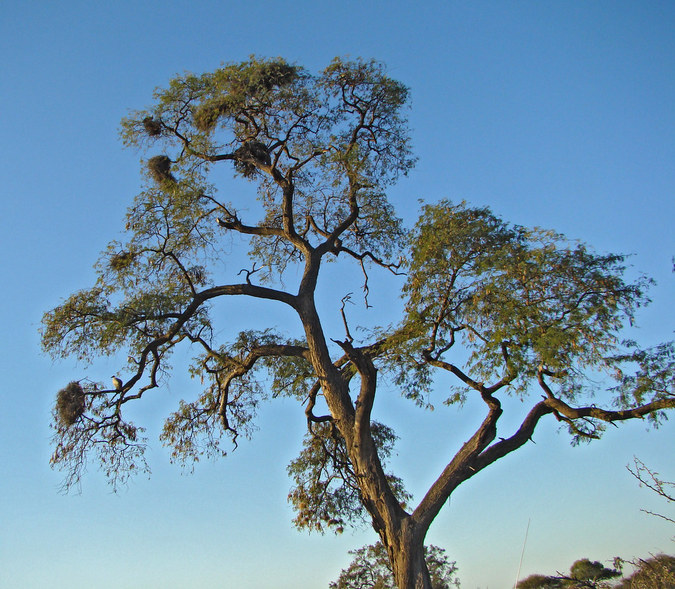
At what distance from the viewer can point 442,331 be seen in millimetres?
9812

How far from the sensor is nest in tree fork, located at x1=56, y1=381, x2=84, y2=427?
9797 millimetres

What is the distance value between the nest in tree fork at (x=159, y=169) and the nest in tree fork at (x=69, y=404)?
4170 mm

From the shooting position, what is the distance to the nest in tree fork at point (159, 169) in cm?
1180

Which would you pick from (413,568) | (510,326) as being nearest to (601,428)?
(510,326)

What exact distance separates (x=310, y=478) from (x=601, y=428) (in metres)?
5.42

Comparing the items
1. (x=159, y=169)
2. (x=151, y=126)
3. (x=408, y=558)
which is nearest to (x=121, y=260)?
(x=159, y=169)

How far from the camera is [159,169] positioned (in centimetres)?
1180

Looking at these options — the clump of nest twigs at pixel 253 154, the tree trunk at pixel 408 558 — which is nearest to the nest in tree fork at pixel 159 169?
the clump of nest twigs at pixel 253 154

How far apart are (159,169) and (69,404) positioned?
4607 millimetres

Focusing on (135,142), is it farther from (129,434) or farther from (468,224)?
(468,224)

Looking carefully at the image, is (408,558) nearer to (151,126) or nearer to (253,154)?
(253,154)

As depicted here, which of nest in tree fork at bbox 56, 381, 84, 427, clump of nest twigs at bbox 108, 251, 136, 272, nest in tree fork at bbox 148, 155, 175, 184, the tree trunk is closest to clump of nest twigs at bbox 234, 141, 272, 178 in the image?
nest in tree fork at bbox 148, 155, 175, 184

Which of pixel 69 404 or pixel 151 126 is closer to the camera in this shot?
pixel 69 404

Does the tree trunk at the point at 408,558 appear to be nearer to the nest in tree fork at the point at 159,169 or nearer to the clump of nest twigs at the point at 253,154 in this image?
the clump of nest twigs at the point at 253,154
